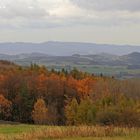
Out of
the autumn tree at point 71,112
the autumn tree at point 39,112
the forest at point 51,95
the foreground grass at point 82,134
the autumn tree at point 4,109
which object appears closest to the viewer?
the foreground grass at point 82,134

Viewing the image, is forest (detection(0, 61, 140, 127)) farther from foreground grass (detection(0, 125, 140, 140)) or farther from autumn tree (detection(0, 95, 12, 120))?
foreground grass (detection(0, 125, 140, 140))

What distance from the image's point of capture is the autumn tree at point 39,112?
250 ft

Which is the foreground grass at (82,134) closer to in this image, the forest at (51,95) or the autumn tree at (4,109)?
the forest at (51,95)

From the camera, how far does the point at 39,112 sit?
251 ft

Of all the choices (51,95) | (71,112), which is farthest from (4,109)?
(71,112)

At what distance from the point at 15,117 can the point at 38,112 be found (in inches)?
375

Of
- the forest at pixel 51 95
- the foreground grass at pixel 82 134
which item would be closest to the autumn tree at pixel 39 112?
the forest at pixel 51 95

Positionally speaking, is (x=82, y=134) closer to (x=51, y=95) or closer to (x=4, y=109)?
(x=4, y=109)

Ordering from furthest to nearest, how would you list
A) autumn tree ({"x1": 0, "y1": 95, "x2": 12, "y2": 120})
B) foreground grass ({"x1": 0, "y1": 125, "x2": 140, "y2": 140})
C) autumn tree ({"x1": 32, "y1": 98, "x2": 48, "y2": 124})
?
1. autumn tree ({"x1": 0, "y1": 95, "x2": 12, "y2": 120})
2. autumn tree ({"x1": 32, "y1": 98, "x2": 48, "y2": 124})
3. foreground grass ({"x1": 0, "y1": 125, "x2": 140, "y2": 140})

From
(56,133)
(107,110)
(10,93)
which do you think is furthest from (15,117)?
(56,133)

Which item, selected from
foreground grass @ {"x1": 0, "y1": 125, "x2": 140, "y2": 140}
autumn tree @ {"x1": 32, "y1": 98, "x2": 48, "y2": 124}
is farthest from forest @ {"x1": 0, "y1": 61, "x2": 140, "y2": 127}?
foreground grass @ {"x1": 0, "y1": 125, "x2": 140, "y2": 140}

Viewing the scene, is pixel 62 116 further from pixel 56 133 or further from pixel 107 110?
pixel 56 133

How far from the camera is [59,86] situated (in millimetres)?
92250

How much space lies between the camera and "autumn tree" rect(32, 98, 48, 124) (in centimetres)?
7620
